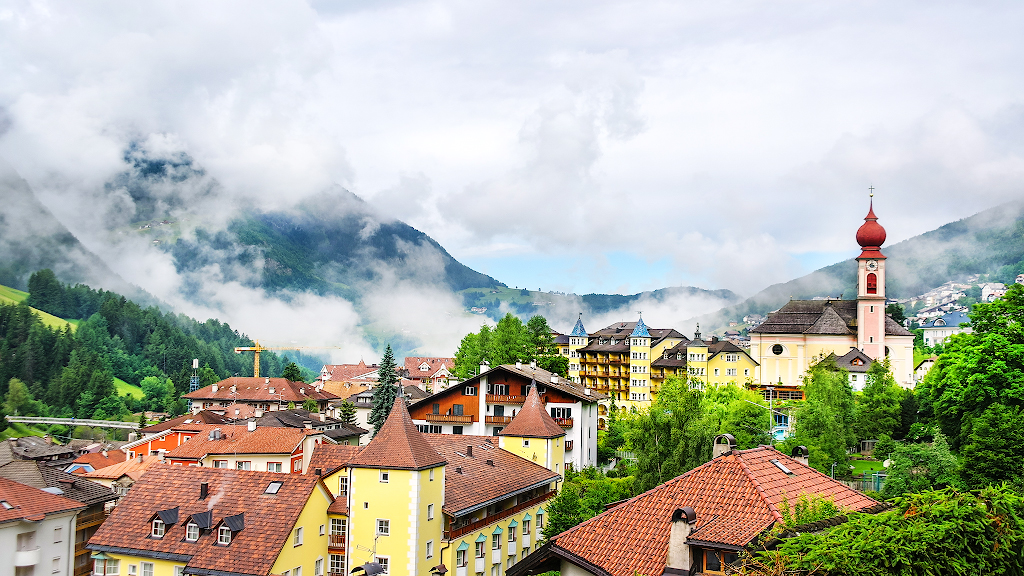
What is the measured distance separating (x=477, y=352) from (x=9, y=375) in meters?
116

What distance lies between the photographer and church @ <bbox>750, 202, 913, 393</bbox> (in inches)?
4126

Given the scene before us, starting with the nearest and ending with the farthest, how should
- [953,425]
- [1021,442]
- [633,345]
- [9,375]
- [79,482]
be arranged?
[1021,442] < [953,425] < [79,482] < [633,345] < [9,375]

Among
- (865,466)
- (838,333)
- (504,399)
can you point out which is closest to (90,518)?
(504,399)

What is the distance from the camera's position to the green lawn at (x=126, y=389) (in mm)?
180387

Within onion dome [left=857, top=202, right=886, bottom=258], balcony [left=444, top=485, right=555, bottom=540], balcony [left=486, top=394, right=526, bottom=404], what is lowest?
balcony [left=444, top=485, right=555, bottom=540]

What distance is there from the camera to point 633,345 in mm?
121562

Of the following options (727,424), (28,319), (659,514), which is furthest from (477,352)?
(28,319)

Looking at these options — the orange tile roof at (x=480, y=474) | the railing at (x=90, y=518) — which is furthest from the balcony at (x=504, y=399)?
the railing at (x=90, y=518)

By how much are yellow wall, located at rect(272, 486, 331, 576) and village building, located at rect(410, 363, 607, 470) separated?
30351mm

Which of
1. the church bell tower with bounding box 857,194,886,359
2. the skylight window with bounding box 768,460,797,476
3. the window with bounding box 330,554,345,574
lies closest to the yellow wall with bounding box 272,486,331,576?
the window with bounding box 330,554,345,574

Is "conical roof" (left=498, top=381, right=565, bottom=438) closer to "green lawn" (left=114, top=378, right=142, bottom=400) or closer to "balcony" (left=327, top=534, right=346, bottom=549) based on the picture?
"balcony" (left=327, top=534, right=346, bottom=549)

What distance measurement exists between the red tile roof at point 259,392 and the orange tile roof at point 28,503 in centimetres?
8581

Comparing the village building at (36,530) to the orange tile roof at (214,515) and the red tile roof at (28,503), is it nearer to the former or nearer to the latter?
the red tile roof at (28,503)

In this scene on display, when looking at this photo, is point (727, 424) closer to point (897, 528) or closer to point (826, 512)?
point (826, 512)
